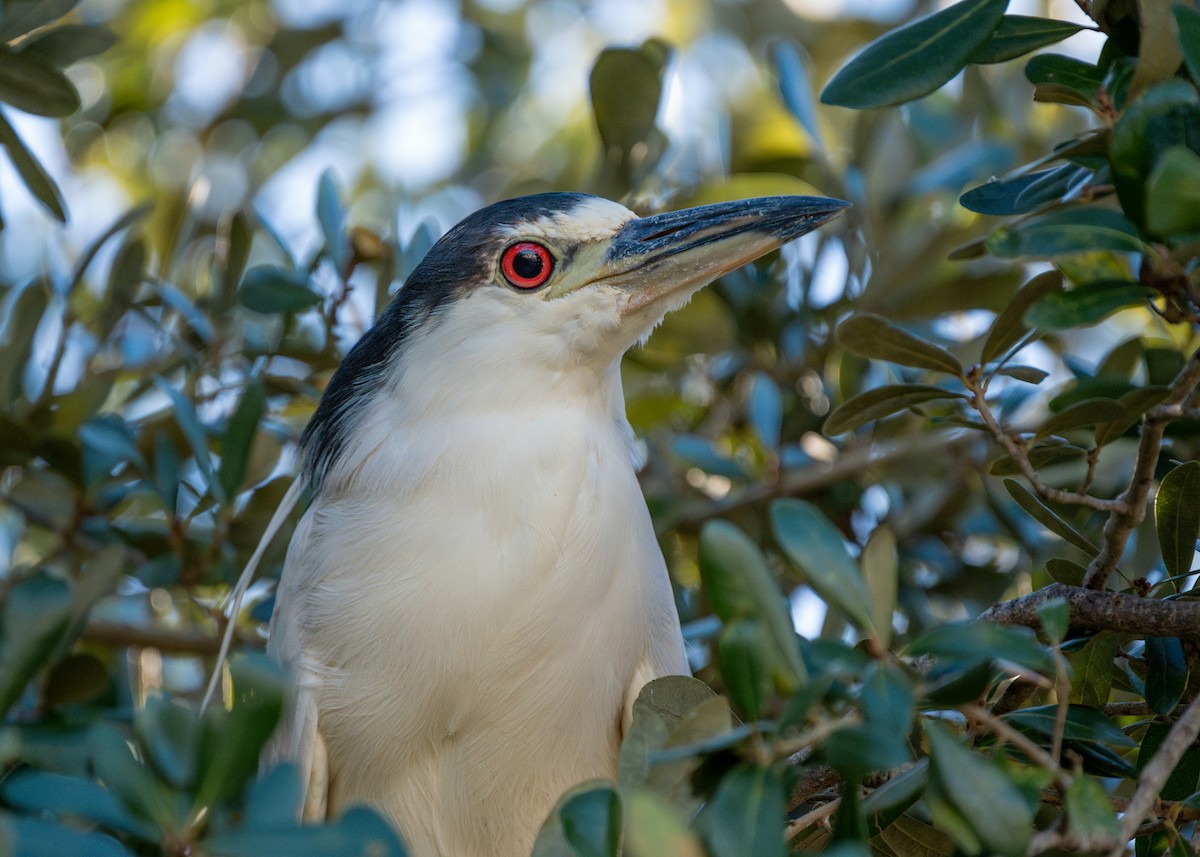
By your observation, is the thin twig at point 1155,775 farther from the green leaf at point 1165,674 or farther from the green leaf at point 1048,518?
the green leaf at point 1048,518

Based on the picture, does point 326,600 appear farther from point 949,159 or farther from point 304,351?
point 949,159

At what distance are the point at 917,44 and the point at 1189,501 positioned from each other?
2.91 feet

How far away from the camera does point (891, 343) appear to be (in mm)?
2213

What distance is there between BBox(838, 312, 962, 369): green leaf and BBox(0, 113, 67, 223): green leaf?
1756 millimetres

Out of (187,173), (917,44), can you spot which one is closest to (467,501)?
(917,44)

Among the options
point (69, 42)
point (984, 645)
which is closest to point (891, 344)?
point (984, 645)

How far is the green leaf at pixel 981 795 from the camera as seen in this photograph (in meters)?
1.38

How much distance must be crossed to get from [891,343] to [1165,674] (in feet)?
2.34

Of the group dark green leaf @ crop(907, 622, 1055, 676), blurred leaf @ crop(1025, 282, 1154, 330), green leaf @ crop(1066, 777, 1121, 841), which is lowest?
green leaf @ crop(1066, 777, 1121, 841)

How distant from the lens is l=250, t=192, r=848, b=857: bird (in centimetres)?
255

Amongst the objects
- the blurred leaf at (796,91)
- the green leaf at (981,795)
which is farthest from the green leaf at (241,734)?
the blurred leaf at (796,91)

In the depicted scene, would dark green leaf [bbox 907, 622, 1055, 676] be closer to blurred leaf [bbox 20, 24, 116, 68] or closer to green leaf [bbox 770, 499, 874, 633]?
green leaf [bbox 770, 499, 874, 633]

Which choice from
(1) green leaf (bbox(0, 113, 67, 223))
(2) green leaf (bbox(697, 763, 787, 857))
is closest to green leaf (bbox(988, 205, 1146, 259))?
(2) green leaf (bbox(697, 763, 787, 857))

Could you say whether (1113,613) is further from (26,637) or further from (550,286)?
(26,637)
